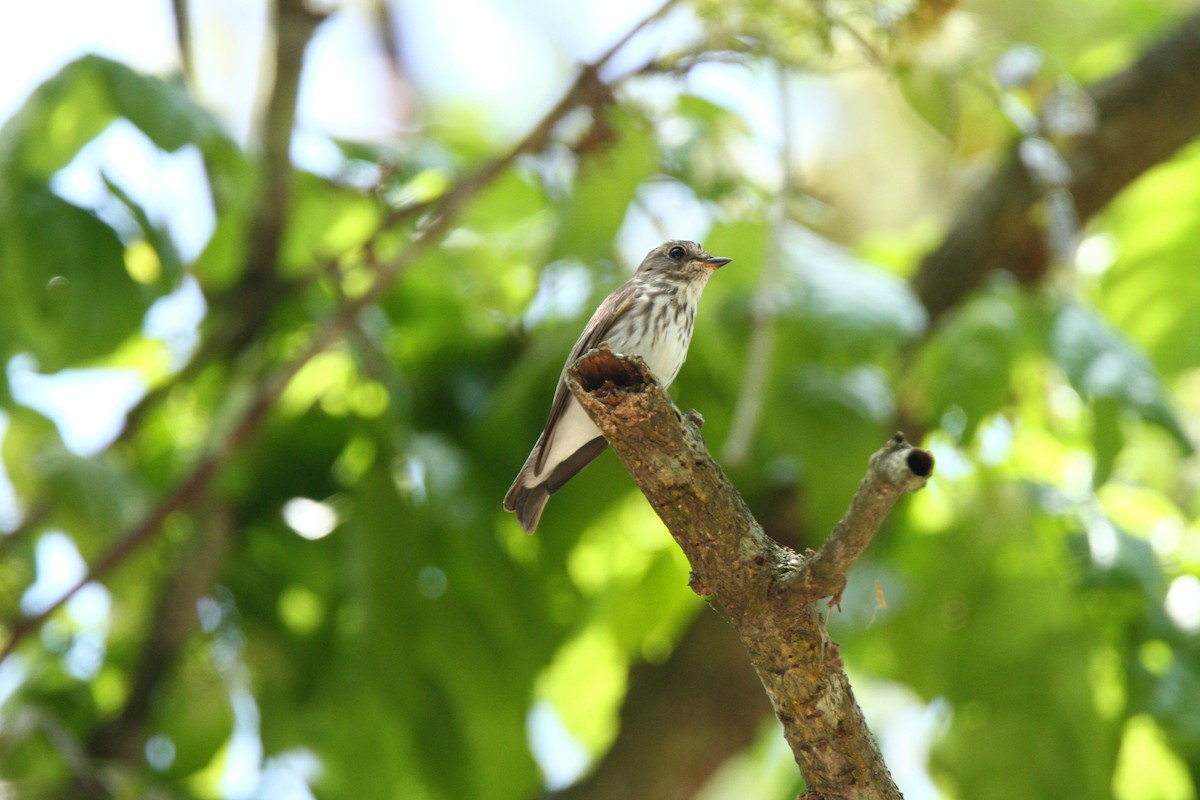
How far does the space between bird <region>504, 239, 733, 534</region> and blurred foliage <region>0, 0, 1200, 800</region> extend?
1.10 ft

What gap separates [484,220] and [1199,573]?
10.9 feet

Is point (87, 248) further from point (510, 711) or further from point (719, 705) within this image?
point (719, 705)

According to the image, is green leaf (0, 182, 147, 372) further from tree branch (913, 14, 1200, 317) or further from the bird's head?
tree branch (913, 14, 1200, 317)

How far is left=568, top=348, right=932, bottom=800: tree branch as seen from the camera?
232 cm

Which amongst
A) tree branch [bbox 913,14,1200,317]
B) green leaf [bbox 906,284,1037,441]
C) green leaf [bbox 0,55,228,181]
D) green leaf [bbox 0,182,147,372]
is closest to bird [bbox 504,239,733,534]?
green leaf [bbox 906,284,1037,441]

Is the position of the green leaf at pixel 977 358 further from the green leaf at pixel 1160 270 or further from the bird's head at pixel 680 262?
the green leaf at pixel 1160 270

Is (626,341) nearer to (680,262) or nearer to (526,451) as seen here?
(680,262)

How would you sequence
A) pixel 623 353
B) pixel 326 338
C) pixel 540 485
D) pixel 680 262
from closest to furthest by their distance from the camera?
pixel 623 353
pixel 540 485
pixel 680 262
pixel 326 338

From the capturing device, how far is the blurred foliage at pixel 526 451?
4.43m

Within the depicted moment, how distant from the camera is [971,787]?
454 centimetres

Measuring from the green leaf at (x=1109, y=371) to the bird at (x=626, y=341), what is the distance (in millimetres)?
1455

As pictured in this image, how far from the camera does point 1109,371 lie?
14.0ft

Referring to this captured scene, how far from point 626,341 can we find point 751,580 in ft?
3.78

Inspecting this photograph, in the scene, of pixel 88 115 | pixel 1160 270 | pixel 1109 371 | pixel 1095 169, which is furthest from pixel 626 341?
pixel 1095 169
